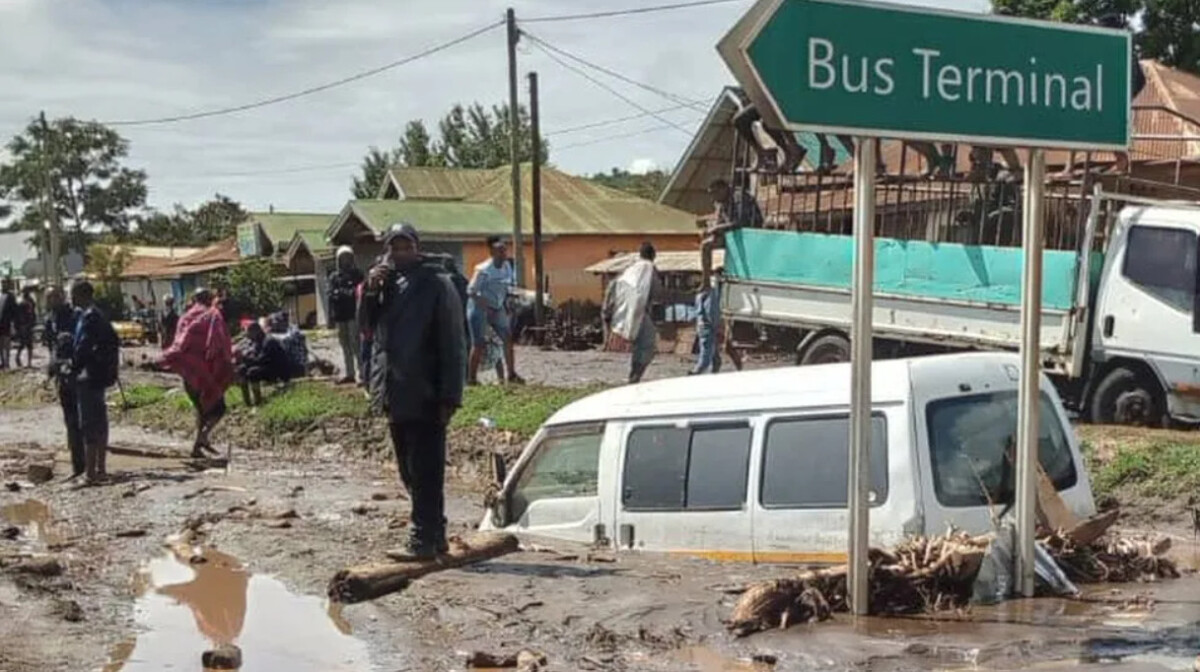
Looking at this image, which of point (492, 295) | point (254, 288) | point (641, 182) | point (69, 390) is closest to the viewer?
point (69, 390)

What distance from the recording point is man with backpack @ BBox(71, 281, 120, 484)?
12539 mm

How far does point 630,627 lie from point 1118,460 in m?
6.69

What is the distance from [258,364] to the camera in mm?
19281

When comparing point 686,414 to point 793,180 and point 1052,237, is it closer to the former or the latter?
point 1052,237

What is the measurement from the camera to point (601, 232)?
41.8 metres

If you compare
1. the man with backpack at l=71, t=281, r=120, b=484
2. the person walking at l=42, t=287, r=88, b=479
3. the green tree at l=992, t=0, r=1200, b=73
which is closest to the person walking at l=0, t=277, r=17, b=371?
the person walking at l=42, t=287, r=88, b=479

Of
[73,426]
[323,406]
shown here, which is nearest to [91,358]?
[73,426]

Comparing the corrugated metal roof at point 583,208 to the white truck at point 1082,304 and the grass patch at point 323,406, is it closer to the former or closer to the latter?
the grass patch at point 323,406

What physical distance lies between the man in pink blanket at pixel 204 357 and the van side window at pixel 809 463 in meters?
8.96

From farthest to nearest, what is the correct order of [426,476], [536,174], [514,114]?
1. [536,174]
2. [514,114]
3. [426,476]

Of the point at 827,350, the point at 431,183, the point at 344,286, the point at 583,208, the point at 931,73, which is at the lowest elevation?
the point at 827,350

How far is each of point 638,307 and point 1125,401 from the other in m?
4.88

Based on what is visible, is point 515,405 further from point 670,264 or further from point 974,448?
point 670,264

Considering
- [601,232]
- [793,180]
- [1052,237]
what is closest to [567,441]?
[1052,237]
